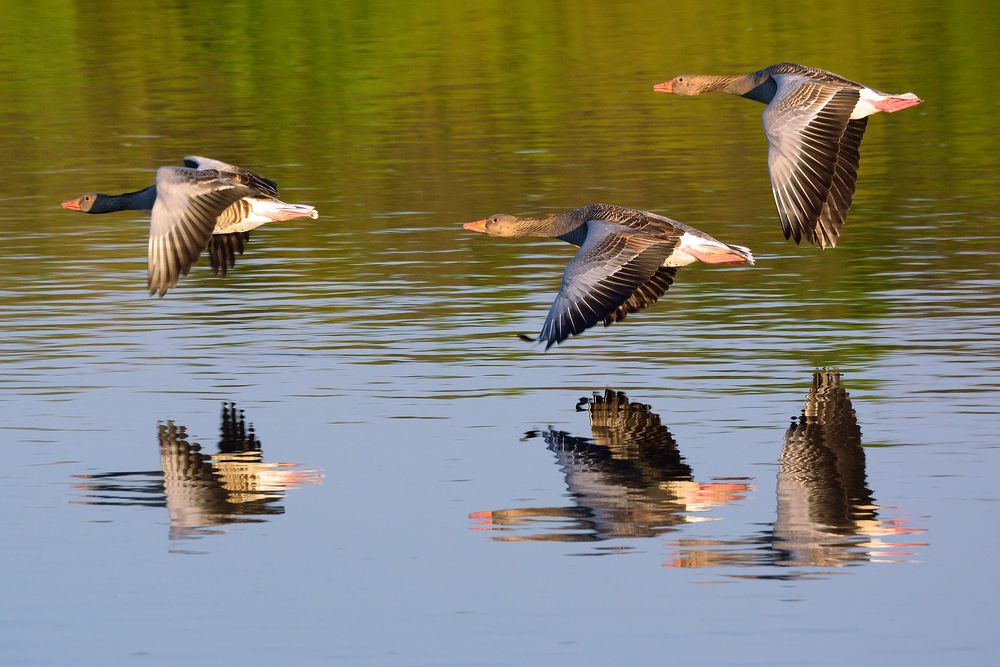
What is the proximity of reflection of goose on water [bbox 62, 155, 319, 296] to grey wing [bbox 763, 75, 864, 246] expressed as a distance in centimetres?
491

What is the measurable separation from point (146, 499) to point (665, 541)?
161 inches

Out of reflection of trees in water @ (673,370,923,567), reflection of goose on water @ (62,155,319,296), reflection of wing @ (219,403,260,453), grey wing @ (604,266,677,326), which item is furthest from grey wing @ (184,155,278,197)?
reflection of trees in water @ (673,370,923,567)

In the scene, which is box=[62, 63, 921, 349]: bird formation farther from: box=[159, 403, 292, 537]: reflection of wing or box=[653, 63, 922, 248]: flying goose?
box=[159, 403, 292, 537]: reflection of wing

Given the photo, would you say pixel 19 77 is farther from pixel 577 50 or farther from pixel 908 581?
pixel 908 581

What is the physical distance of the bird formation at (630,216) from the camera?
58.0ft

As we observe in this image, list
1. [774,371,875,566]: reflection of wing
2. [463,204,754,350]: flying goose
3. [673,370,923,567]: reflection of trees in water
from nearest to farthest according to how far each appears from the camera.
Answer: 1. [673,370,923,567]: reflection of trees in water
2. [774,371,875,566]: reflection of wing
3. [463,204,754,350]: flying goose

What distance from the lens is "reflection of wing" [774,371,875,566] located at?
13.5 metres

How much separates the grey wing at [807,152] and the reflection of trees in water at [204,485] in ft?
18.8

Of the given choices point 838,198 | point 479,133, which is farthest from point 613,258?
point 479,133

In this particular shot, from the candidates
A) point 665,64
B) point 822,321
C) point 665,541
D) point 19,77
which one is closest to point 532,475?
point 665,541

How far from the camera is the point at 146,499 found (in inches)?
595

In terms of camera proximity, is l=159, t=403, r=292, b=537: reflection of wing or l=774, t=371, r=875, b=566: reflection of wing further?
l=159, t=403, r=292, b=537: reflection of wing

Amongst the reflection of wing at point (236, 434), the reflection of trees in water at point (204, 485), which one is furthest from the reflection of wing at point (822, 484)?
the reflection of wing at point (236, 434)

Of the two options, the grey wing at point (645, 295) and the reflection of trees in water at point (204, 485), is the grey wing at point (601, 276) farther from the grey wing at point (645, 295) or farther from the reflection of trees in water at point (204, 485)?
the reflection of trees in water at point (204, 485)
